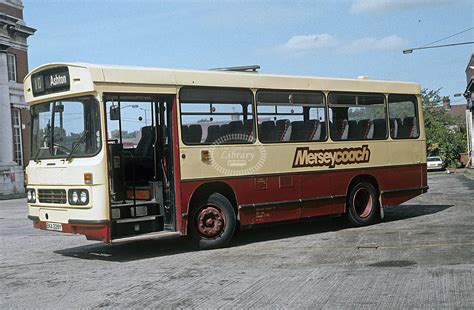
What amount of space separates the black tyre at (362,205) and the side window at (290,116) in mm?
1564

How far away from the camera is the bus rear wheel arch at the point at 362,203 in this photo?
1316 cm

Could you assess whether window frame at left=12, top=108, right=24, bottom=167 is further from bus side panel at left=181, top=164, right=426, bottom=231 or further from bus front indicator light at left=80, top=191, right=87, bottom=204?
bus front indicator light at left=80, top=191, right=87, bottom=204

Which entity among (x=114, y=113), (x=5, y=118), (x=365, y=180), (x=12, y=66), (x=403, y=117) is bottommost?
(x=365, y=180)

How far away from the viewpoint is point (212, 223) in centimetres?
1087

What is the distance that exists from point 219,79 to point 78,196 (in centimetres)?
317

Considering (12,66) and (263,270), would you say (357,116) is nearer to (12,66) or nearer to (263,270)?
(263,270)

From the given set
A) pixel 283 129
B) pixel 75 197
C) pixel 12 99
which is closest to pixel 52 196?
pixel 75 197

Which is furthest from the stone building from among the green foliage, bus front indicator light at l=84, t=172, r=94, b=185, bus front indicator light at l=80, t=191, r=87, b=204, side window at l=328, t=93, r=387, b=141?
the green foliage

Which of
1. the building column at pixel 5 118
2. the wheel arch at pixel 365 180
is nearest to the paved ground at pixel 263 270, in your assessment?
the wheel arch at pixel 365 180

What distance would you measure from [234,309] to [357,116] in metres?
7.53

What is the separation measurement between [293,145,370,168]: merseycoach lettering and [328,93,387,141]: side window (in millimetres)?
267

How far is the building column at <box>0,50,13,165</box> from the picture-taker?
38688mm

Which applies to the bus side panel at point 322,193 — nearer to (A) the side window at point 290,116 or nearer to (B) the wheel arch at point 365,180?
(B) the wheel arch at point 365,180

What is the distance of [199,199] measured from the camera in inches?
423
